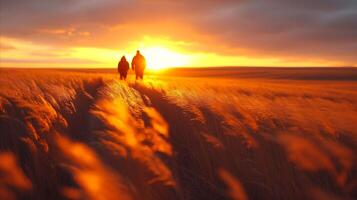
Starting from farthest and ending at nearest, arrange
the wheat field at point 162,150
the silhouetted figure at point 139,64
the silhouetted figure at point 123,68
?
the silhouetted figure at point 139,64 < the silhouetted figure at point 123,68 < the wheat field at point 162,150

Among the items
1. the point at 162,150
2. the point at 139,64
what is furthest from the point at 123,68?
the point at 162,150

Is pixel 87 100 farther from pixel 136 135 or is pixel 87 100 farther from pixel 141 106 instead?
pixel 136 135

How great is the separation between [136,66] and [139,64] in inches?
8.1

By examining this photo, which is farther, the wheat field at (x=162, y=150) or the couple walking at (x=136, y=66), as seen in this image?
the couple walking at (x=136, y=66)

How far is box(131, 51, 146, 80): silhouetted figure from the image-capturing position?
73.9ft

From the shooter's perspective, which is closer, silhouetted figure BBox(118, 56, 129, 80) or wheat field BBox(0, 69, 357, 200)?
wheat field BBox(0, 69, 357, 200)

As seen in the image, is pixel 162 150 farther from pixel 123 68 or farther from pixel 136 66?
pixel 136 66

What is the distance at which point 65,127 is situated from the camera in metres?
9.27

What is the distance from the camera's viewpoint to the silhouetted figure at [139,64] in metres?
22.5

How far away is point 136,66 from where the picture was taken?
894 inches

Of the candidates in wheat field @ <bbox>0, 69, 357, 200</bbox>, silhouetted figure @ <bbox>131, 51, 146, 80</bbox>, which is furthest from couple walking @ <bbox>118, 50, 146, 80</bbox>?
wheat field @ <bbox>0, 69, 357, 200</bbox>

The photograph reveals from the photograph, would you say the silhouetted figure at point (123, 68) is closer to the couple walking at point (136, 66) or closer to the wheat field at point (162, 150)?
the couple walking at point (136, 66)

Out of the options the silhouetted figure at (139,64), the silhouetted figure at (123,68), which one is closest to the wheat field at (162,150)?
the silhouetted figure at (123,68)

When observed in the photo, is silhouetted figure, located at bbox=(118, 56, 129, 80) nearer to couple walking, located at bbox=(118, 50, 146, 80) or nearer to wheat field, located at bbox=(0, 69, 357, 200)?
couple walking, located at bbox=(118, 50, 146, 80)
